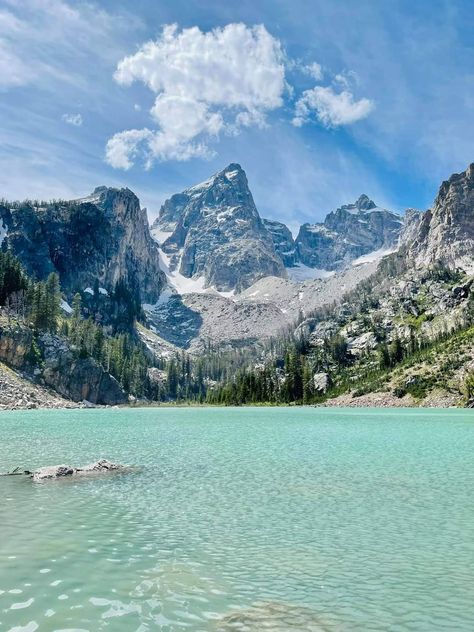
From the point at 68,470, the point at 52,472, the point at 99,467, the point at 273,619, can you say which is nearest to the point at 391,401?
the point at 99,467

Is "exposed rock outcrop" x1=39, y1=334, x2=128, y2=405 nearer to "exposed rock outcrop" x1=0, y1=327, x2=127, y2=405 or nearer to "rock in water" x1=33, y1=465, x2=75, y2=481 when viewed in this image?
"exposed rock outcrop" x1=0, y1=327, x2=127, y2=405

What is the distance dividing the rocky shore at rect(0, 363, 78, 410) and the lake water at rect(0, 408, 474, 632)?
110 m

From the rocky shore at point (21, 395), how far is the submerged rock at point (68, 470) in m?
108

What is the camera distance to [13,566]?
16594mm

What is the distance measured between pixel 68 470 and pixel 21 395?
123443 mm

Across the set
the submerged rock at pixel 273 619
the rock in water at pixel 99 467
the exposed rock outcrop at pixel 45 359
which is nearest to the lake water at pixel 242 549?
the submerged rock at pixel 273 619

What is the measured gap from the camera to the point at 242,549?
62.2ft

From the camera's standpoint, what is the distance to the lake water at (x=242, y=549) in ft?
43.7

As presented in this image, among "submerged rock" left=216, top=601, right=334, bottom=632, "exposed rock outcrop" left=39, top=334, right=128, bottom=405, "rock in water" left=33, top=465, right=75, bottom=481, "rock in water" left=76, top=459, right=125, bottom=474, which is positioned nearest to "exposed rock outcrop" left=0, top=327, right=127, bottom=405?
"exposed rock outcrop" left=39, top=334, right=128, bottom=405

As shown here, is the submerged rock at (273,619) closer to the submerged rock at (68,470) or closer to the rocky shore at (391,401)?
the submerged rock at (68,470)

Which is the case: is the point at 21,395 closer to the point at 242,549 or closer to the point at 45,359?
the point at 45,359

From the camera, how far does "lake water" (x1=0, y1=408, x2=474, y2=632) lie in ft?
43.7

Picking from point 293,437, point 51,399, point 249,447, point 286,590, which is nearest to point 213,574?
point 286,590

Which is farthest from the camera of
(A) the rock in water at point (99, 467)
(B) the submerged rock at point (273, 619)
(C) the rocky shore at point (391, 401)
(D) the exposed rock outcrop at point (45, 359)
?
(D) the exposed rock outcrop at point (45, 359)
